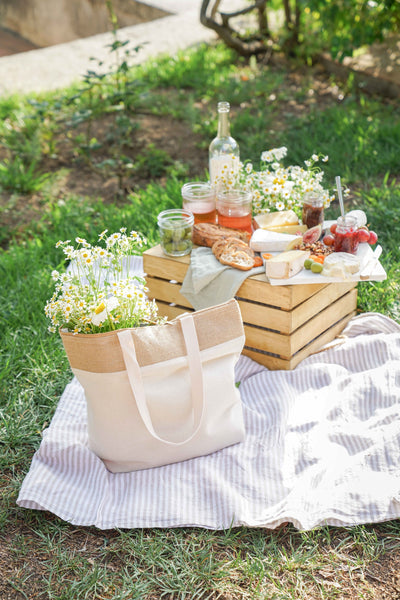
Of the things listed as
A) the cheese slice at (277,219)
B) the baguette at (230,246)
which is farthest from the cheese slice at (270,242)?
the cheese slice at (277,219)

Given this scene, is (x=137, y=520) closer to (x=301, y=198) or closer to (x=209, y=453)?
(x=209, y=453)

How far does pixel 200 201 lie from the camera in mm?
2889

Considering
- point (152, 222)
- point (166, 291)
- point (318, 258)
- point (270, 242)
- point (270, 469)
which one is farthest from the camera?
point (152, 222)

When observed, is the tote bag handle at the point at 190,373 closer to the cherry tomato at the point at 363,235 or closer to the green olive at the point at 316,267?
the green olive at the point at 316,267

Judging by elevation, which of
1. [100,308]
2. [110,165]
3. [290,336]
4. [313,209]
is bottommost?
[110,165]

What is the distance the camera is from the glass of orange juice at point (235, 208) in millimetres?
2803

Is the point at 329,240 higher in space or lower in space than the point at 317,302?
higher

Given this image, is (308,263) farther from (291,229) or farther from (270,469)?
(270,469)

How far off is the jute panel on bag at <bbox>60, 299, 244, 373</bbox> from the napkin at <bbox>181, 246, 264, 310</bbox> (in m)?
0.40

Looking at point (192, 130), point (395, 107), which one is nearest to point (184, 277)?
point (192, 130)

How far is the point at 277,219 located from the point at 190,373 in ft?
3.33

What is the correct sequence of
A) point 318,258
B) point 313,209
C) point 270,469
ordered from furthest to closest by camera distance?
point 313,209
point 318,258
point 270,469

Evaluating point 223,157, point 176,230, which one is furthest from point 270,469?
point 223,157

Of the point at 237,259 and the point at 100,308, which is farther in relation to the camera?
the point at 237,259
